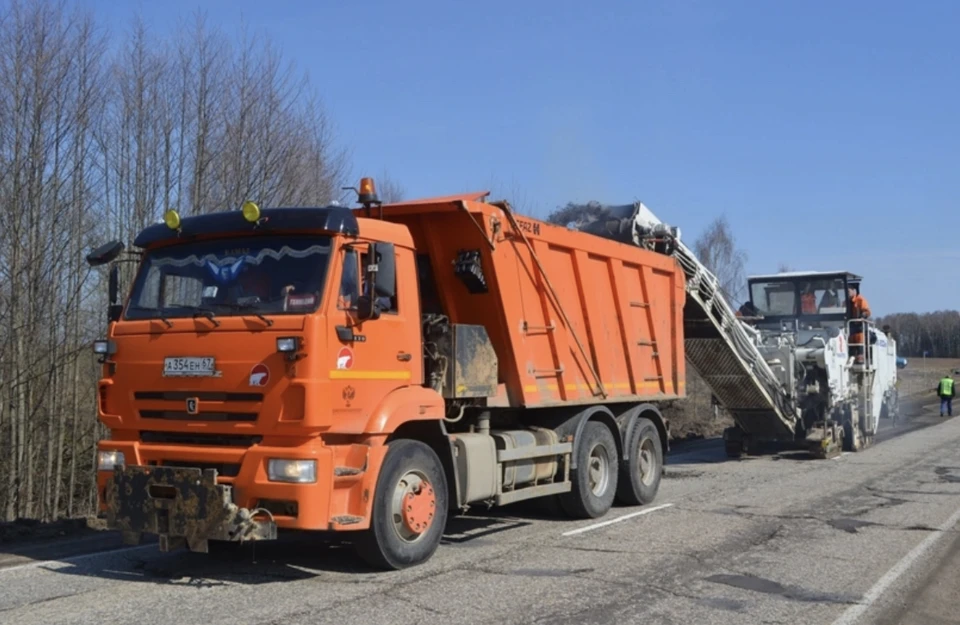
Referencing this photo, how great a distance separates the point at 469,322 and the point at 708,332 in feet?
22.5

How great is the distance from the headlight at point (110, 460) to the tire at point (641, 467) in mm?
5814

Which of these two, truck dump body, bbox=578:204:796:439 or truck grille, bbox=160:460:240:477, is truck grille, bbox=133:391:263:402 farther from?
truck dump body, bbox=578:204:796:439

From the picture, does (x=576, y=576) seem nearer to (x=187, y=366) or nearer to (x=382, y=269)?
(x=382, y=269)

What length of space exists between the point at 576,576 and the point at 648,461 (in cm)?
461

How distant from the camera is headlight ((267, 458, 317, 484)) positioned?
6.52 metres

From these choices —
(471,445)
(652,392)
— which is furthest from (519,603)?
(652,392)

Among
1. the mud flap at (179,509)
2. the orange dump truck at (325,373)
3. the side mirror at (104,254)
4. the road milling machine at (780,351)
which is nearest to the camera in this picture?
the mud flap at (179,509)

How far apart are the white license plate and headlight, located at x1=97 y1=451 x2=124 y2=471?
809 millimetres

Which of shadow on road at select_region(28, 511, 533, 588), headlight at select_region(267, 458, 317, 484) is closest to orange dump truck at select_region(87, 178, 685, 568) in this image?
headlight at select_region(267, 458, 317, 484)

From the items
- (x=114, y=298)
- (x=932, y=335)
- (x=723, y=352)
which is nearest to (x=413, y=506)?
(x=114, y=298)

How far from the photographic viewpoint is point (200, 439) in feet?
22.7

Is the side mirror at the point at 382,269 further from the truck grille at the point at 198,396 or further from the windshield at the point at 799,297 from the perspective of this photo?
the windshield at the point at 799,297

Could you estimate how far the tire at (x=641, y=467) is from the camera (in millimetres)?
10844

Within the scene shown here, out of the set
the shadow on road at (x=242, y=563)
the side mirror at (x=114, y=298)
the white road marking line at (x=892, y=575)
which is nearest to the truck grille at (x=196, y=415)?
the side mirror at (x=114, y=298)
